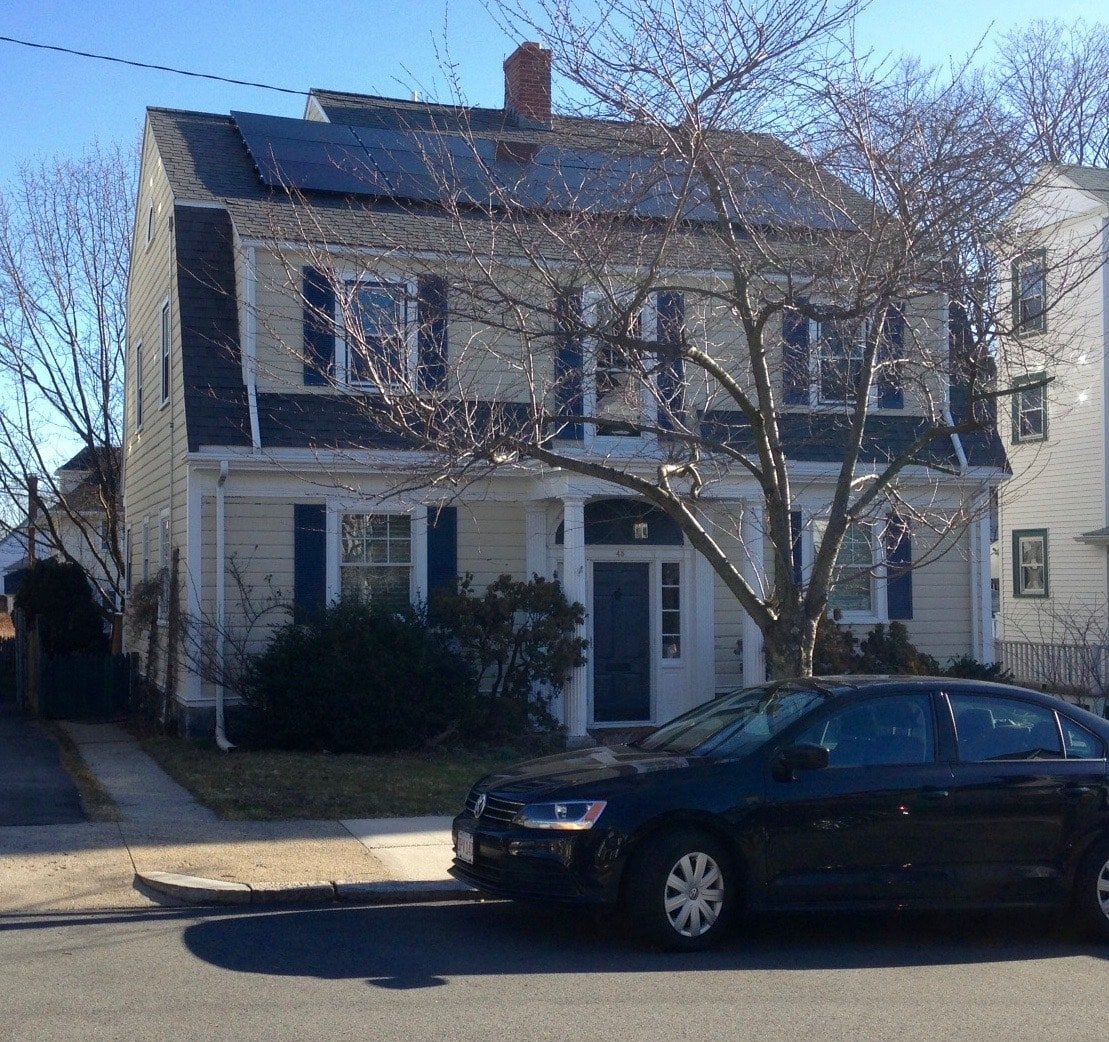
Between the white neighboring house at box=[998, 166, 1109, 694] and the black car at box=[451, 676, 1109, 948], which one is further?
the white neighboring house at box=[998, 166, 1109, 694]

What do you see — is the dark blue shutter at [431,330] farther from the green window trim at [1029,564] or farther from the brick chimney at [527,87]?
the green window trim at [1029,564]

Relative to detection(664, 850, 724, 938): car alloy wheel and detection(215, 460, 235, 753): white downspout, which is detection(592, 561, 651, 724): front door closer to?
detection(215, 460, 235, 753): white downspout

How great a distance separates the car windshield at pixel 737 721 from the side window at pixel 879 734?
19 cm

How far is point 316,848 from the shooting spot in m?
10.1

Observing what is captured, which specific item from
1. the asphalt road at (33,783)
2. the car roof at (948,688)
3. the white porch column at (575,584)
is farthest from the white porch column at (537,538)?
the car roof at (948,688)

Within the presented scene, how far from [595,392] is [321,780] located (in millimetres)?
4518

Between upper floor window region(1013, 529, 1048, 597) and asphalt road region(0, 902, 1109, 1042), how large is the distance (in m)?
19.0

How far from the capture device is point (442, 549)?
16438 millimetres

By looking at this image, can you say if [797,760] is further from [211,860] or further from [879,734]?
[211,860]

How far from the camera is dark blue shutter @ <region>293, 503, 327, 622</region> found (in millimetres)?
15836

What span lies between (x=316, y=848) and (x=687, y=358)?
4721mm

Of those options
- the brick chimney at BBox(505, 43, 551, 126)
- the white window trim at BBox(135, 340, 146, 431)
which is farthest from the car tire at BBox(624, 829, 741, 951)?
the white window trim at BBox(135, 340, 146, 431)

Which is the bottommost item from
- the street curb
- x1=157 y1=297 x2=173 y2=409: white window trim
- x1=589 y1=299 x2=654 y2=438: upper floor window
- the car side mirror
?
the street curb

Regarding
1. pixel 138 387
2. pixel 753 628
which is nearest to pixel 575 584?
pixel 753 628
